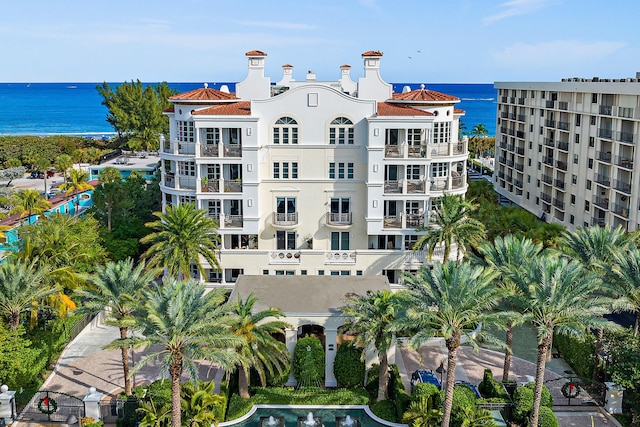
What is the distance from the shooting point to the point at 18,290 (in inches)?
1231

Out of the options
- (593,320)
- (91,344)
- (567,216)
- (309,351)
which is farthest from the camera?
(567,216)

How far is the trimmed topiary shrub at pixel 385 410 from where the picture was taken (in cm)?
2956

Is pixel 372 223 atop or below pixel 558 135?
below

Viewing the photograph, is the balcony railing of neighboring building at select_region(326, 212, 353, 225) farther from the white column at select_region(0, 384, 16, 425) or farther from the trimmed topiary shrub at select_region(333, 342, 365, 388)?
the white column at select_region(0, 384, 16, 425)

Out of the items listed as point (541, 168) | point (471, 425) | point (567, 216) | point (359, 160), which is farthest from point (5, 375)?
point (541, 168)

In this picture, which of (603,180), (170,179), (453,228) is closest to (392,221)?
(453,228)

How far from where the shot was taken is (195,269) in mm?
44406

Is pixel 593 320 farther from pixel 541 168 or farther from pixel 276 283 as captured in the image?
pixel 541 168

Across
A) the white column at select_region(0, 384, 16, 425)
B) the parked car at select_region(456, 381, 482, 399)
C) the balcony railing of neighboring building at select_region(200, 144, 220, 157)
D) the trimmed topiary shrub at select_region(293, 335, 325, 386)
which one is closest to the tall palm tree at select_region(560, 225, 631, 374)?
the parked car at select_region(456, 381, 482, 399)

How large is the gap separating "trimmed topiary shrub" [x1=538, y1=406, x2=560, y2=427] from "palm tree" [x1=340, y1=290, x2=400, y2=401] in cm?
716

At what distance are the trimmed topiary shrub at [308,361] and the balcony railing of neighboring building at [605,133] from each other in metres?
32.9

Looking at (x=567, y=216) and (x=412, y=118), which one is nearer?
(x=412, y=118)

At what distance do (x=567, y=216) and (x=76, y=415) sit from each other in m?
46.4

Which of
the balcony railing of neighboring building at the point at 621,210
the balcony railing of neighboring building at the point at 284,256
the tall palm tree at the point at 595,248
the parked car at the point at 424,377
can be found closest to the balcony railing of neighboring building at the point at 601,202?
the balcony railing of neighboring building at the point at 621,210
